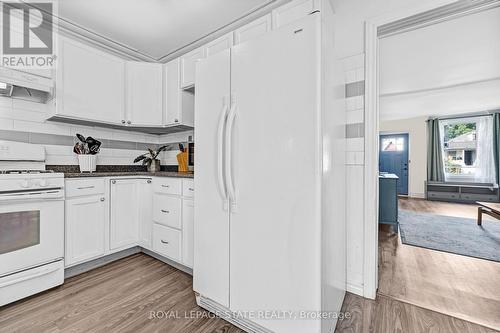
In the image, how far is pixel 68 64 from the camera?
7.01 ft

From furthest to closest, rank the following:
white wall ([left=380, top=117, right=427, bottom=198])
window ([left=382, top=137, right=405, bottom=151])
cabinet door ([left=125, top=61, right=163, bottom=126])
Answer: window ([left=382, top=137, right=405, bottom=151]) → white wall ([left=380, top=117, right=427, bottom=198]) → cabinet door ([left=125, top=61, right=163, bottom=126])

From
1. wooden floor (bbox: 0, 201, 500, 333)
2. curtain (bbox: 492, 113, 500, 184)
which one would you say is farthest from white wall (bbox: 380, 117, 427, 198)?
wooden floor (bbox: 0, 201, 500, 333)

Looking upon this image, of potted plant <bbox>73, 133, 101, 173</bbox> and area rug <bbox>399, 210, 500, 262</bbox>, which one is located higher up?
potted plant <bbox>73, 133, 101, 173</bbox>

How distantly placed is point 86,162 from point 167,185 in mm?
987

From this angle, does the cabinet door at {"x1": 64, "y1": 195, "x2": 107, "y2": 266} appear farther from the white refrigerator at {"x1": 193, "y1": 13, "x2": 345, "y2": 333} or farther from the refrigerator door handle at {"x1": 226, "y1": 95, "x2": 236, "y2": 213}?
the refrigerator door handle at {"x1": 226, "y1": 95, "x2": 236, "y2": 213}

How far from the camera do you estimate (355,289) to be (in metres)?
1.79

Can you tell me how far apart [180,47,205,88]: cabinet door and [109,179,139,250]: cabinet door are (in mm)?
1256

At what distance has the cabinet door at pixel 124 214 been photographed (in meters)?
2.27

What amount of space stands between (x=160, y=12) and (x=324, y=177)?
2189mm

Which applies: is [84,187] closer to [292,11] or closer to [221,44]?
[221,44]

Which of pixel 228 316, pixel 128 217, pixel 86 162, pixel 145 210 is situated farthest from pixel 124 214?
pixel 228 316

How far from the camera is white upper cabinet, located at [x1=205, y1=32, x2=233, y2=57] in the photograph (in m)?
2.16

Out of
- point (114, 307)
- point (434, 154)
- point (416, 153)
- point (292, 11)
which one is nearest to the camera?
point (114, 307)

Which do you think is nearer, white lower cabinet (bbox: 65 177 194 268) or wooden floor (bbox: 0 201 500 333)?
wooden floor (bbox: 0 201 500 333)
